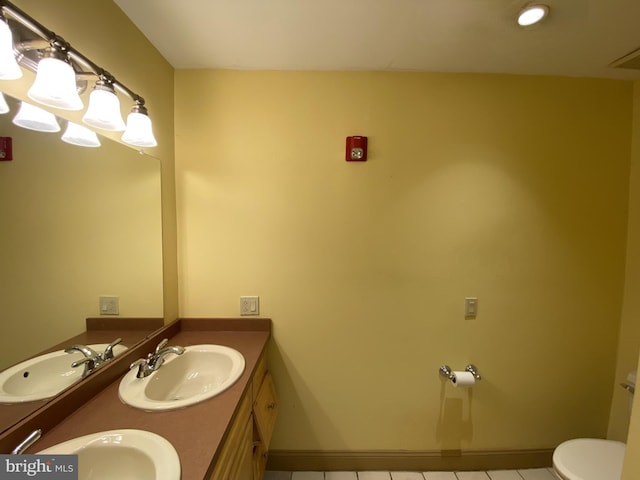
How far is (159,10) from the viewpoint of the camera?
105 centimetres

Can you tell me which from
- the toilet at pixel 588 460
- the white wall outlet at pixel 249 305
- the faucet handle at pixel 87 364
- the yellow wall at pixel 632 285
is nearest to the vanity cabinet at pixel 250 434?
the white wall outlet at pixel 249 305

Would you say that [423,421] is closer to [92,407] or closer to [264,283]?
[264,283]

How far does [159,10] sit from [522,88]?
1.93 metres

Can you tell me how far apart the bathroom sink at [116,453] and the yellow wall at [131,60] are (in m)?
0.70

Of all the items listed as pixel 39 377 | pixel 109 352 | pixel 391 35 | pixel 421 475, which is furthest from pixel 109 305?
pixel 421 475

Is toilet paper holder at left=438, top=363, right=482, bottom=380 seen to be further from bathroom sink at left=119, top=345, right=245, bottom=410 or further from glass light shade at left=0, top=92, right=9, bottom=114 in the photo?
glass light shade at left=0, top=92, right=9, bottom=114

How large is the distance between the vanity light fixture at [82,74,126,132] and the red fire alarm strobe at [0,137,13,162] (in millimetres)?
245

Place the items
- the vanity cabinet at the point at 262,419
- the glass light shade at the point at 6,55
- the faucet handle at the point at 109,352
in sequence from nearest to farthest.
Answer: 1. the glass light shade at the point at 6,55
2. the faucet handle at the point at 109,352
3. the vanity cabinet at the point at 262,419

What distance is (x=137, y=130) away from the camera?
104 centimetres

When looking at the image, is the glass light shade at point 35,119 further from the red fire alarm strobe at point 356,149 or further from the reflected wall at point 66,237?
the red fire alarm strobe at point 356,149

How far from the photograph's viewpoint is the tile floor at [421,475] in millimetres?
1474

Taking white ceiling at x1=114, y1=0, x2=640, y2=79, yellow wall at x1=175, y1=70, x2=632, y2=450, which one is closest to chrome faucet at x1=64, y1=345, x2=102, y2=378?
yellow wall at x1=175, y1=70, x2=632, y2=450

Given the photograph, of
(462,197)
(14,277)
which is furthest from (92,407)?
(462,197)

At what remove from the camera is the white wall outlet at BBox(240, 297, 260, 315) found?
1.46m
